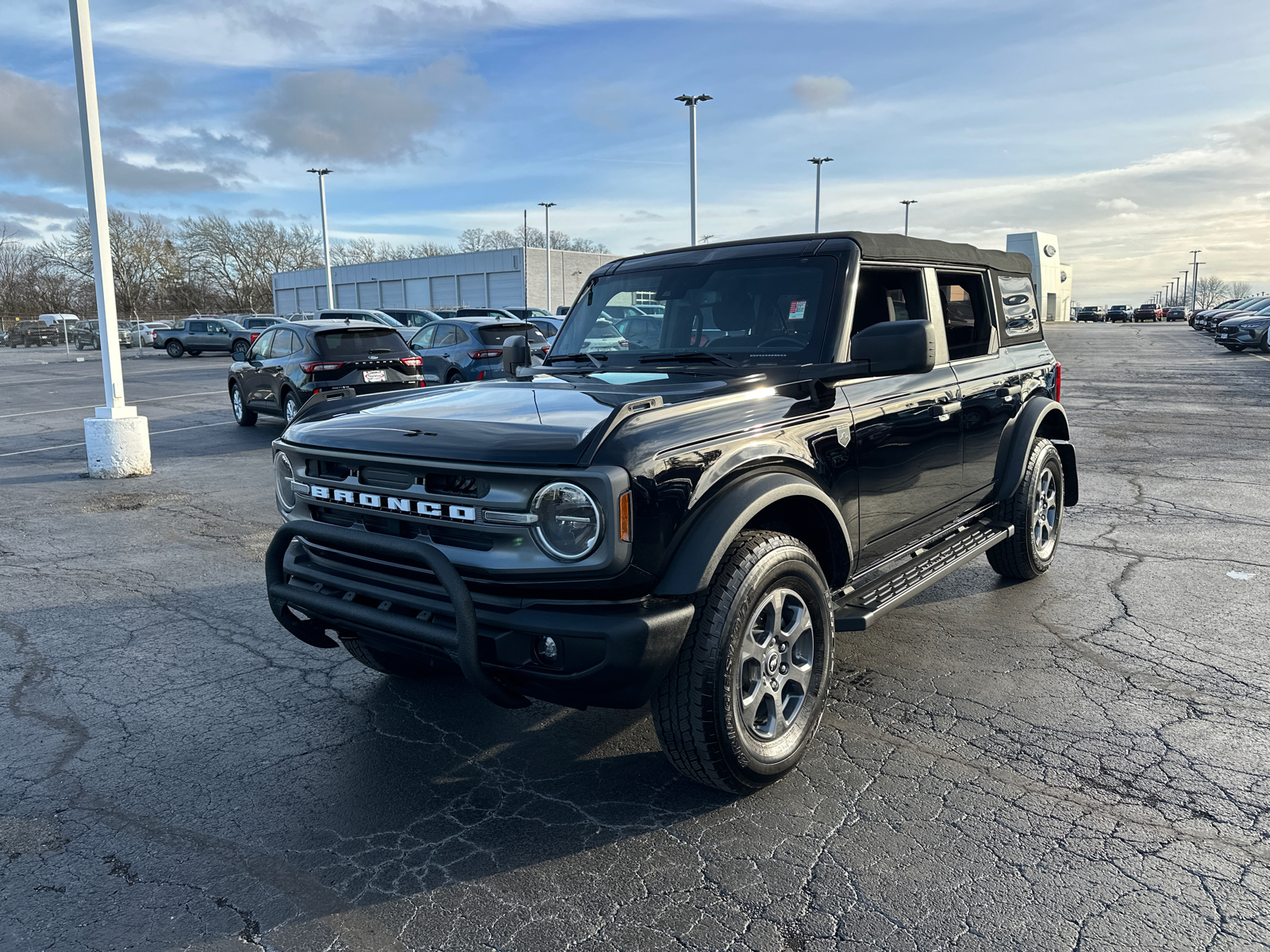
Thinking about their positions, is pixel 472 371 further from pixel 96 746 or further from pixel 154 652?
pixel 96 746

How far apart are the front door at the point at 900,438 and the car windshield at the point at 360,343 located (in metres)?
10.7

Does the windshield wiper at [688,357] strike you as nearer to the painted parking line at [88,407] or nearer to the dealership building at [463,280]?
the painted parking line at [88,407]

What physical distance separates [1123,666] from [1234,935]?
2083 millimetres

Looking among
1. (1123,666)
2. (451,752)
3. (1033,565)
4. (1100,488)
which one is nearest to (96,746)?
(451,752)

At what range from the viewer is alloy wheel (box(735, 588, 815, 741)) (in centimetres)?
321

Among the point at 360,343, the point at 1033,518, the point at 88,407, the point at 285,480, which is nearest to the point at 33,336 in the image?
the point at 88,407

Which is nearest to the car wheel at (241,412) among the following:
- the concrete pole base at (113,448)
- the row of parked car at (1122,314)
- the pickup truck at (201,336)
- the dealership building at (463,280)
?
the concrete pole base at (113,448)

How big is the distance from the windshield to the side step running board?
3.36 ft

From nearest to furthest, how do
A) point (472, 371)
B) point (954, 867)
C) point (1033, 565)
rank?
point (954, 867) < point (1033, 565) < point (472, 371)

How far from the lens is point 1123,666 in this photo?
4418mm

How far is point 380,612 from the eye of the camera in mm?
3129

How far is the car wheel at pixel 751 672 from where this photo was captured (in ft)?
9.79

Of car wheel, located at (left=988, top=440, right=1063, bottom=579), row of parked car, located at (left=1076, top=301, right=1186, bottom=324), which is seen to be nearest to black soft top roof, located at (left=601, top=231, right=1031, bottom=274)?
car wheel, located at (left=988, top=440, right=1063, bottom=579)

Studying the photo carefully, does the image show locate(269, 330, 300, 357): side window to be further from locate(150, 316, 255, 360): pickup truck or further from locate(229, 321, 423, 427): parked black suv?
locate(150, 316, 255, 360): pickup truck
